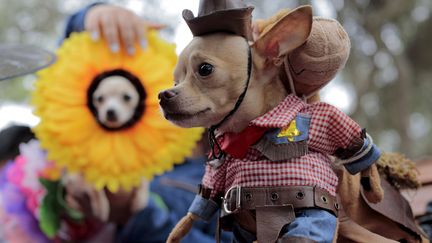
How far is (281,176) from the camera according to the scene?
521 mm

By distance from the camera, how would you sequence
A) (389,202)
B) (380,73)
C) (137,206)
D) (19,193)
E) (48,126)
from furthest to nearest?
(380,73)
(19,193)
(137,206)
(48,126)
(389,202)

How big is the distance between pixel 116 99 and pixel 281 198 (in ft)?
1.87

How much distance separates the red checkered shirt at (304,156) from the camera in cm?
52

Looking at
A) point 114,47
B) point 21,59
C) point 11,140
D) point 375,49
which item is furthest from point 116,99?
point 375,49

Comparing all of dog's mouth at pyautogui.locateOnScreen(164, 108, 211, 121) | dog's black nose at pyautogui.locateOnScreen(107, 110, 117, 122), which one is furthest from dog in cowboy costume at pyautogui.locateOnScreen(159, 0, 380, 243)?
dog's black nose at pyautogui.locateOnScreen(107, 110, 117, 122)

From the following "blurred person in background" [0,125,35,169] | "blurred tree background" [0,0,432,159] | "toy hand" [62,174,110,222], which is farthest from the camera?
"blurred tree background" [0,0,432,159]

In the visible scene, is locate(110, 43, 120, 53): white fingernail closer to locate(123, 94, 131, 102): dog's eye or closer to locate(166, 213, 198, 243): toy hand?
locate(123, 94, 131, 102): dog's eye

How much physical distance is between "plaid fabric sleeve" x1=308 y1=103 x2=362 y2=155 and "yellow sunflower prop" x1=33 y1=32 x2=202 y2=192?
1.64 feet

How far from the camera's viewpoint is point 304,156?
1.73ft

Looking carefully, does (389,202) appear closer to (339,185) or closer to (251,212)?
(339,185)

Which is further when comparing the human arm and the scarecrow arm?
the human arm

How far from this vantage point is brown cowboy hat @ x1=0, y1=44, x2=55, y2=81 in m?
0.74

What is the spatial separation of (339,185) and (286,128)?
0.11m

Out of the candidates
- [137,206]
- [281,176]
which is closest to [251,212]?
[281,176]
